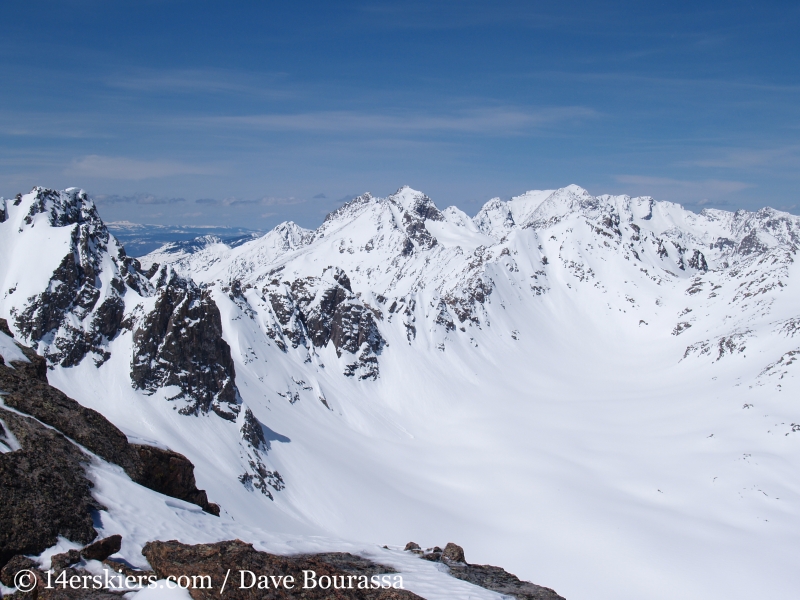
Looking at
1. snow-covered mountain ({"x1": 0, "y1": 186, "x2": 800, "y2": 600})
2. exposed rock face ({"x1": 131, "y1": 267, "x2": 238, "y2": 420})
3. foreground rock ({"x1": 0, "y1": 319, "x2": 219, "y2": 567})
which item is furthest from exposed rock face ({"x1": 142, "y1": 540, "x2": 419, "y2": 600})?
exposed rock face ({"x1": 131, "y1": 267, "x2": 238, "y2": 420})

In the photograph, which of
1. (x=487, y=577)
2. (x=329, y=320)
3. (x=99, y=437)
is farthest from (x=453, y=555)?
(x=329, y=320)

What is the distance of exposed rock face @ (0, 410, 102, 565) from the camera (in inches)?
717

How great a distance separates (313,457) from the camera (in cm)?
10275

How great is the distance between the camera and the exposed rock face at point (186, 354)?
3639 inches

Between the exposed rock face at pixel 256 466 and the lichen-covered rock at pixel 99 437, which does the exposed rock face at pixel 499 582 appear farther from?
the exposed rock face at pixel 256 466

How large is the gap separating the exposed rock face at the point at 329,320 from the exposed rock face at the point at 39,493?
12719 cm

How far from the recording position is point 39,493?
1986 centimetres

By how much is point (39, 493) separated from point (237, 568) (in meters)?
8.19

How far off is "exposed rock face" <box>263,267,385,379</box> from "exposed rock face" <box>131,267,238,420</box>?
50819 mm

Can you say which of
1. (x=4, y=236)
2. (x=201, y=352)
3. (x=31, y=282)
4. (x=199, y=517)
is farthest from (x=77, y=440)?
(x=4, y=236)

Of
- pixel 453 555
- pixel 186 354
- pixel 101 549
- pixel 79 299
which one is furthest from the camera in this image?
pixel 186 354

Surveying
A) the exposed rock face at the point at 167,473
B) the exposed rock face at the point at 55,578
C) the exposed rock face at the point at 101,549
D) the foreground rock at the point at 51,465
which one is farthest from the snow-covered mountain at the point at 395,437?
the exposed rock face at the point at 55,578

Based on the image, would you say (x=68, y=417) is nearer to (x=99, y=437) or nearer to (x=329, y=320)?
(x=99, y=437)

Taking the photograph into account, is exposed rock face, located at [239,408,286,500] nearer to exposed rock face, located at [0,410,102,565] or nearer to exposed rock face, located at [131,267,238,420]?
exposed rock face, located at [131,267,238,420]
